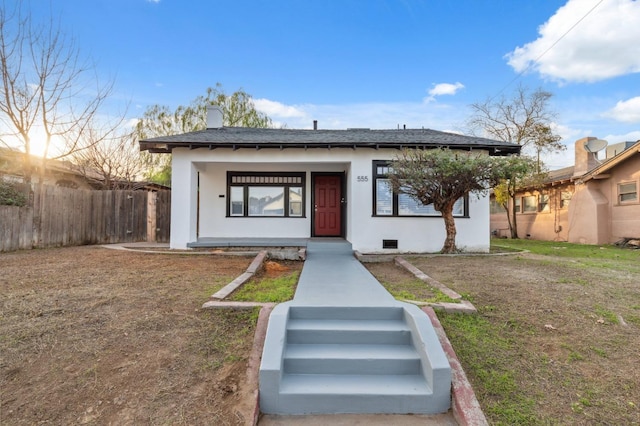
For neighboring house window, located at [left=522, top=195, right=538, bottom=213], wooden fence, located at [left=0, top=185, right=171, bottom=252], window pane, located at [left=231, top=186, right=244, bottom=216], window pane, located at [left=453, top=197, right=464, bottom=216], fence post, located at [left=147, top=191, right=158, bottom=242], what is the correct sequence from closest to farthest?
wooden fence, located at [left=0, top=185, right=171, bottom=252]
window pane, located at [left=453, top=197, right=464, bottom=216]
window pane, located at [left=231, top=186, right=244, bottom=216]
fence post, located at [left=147, top=191, right=158, bottom=242]
neighboring house window, located at [left=522, top=195, right=538, bottom=213]

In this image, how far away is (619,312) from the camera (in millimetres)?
3824

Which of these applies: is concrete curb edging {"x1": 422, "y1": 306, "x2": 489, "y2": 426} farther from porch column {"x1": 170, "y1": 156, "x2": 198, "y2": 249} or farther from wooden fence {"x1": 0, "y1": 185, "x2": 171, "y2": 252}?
wooden fence {"x1": 0, "y1": 185, "x2": 171, "y2": 252}

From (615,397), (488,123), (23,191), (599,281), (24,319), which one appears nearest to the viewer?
(615,397)

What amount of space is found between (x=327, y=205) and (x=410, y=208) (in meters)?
2.79

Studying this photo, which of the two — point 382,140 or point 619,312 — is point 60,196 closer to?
point 382,140

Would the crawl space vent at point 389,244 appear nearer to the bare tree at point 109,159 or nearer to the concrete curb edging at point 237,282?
the concrete curb edging at point 237,282

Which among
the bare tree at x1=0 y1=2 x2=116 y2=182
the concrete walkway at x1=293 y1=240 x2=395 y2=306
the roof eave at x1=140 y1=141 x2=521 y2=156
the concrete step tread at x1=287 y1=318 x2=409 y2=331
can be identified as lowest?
the concrete step tread at x1=287 y1=318 x2=409 y2=331

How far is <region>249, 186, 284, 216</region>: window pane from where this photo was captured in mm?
10359

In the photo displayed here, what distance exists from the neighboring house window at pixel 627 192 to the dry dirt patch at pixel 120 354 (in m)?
15.6

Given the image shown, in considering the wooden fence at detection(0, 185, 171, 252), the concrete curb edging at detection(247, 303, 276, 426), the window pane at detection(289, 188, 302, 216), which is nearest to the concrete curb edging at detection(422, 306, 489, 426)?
the concrete curb edging at detection(247, 303, 276, 426)

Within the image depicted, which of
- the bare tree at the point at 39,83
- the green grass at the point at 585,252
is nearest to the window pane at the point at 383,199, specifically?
the green grass at the point at 585,252

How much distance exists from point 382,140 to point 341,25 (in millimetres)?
5644

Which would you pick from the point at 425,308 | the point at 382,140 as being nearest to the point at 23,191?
the point at 382,140

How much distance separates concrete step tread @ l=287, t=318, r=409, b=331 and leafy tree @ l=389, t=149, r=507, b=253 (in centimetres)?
462
